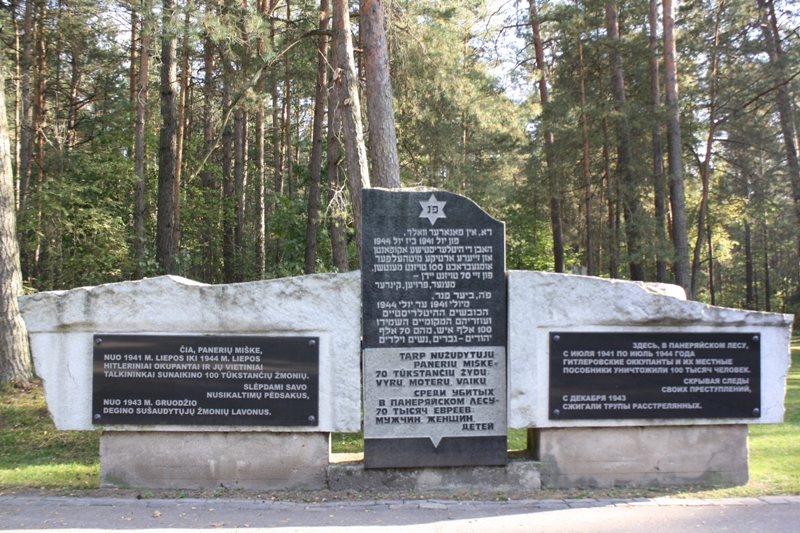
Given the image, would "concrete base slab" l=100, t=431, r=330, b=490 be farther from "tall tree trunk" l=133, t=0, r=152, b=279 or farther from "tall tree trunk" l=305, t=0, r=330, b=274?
"tall tree trunk" l=133, t=0, r=152, b=279

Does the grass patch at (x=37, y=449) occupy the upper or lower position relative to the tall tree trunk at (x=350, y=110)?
lower

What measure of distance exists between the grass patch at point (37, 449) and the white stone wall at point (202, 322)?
89 cm

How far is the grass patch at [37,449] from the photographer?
5.97 meters

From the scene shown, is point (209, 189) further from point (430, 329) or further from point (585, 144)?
point (430, 329)

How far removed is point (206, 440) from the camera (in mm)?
5465

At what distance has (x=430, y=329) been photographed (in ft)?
18.0

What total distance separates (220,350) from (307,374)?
2.35 ft

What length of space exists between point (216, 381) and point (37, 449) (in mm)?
3571

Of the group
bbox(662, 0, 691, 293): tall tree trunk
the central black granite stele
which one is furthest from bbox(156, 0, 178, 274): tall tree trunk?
→ bbox(662, 0, 691, 293): tall tree trunk

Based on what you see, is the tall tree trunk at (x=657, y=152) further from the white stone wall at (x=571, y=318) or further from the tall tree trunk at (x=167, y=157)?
the white stone wall at (x=571, y=318)

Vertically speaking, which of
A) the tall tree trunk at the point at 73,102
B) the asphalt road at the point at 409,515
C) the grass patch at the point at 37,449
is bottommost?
the grass patch at the point at 37,449

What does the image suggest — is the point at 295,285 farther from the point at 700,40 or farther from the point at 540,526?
the point at 700,40

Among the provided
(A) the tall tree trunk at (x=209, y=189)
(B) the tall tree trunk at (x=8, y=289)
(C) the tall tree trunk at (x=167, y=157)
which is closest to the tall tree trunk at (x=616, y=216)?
(A) the tall tree trunk at (x=209, y=189)

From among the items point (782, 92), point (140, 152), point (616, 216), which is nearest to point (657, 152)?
point (616, 216)
